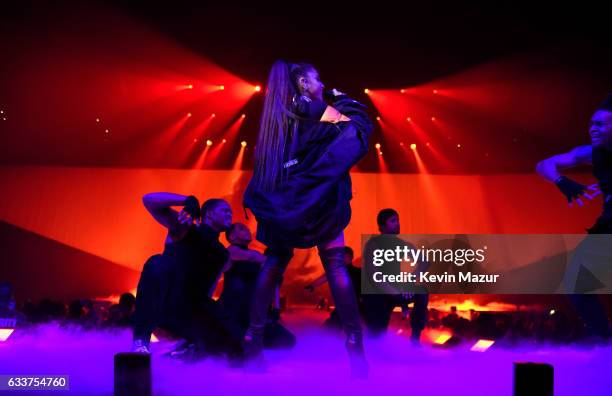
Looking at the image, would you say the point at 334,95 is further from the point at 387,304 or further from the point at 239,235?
the point at 387,304

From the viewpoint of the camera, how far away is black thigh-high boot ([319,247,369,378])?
3133 millimetres

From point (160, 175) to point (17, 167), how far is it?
7.64ft

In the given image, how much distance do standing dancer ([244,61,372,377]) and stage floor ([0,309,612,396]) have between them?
9.7 inches

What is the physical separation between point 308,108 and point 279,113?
0.17m

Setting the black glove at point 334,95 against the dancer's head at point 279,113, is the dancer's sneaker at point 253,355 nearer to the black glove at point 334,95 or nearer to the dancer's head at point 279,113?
the dancer's head at point 279,113

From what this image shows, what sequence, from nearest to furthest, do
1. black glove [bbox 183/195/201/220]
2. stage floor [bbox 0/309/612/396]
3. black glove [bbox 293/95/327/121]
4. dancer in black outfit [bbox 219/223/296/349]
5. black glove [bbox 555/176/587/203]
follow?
1. stage floor [bbox 0/309/612/396]
2. black glove [bbox 183/195/201/220]
3. black glove [bbox 293/95/327/121]
4. black glove [bbox 555/176/587/203]
5. dancer in black outfit [bbox 219/223/296/349]

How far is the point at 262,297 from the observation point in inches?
132

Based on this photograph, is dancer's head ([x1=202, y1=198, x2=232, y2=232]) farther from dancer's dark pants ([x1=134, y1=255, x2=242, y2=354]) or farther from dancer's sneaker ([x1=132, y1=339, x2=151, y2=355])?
dancer's sneaker ([x1=132, y1=339, x2=151, y2=355])

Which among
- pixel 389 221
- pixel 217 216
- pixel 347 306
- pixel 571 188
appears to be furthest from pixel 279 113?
pixel 389 221

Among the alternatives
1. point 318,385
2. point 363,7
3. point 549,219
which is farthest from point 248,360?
point 549,219

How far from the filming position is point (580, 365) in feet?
11.0

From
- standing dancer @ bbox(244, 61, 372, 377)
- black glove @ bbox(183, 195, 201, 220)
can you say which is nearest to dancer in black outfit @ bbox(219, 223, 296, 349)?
standing dancer @ bbox(244, 61, 372, 377)

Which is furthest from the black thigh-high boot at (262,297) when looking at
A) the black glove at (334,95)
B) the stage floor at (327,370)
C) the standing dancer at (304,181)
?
the black glove at (334,95)

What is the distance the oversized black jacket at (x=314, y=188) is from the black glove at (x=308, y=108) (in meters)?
0.05
